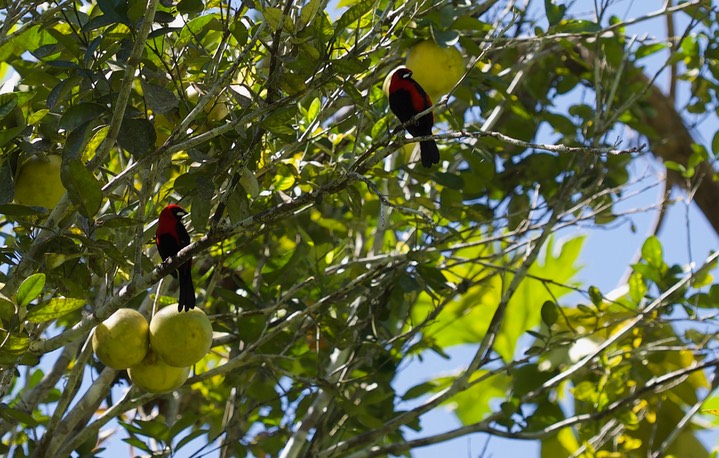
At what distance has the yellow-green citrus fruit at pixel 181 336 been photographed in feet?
8.28

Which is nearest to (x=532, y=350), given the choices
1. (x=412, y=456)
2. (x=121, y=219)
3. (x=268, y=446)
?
(x=268, y=446)

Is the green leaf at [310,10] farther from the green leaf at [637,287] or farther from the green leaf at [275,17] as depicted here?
the green leaf at [637,287]

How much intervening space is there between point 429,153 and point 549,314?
0.71 meters

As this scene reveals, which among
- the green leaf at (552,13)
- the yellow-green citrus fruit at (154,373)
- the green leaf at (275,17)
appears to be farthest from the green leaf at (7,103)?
the green leaf at (552,13)

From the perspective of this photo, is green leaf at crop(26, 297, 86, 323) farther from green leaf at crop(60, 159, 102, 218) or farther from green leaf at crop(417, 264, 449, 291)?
green leaf at crop(417, 264, 449, 291)

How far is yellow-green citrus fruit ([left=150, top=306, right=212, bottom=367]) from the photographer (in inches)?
99.3

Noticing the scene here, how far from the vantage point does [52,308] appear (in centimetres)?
220

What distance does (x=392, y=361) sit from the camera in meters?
3.75

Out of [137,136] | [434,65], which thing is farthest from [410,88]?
[137,136]

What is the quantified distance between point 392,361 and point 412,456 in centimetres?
100

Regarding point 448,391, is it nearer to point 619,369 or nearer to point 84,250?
point 619,369

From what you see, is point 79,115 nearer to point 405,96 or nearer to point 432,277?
point 405,96

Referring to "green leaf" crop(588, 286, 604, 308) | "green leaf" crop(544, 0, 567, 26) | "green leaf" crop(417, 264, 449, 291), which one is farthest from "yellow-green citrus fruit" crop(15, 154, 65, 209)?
"green leaf" crop(588, 286, 604, 308)

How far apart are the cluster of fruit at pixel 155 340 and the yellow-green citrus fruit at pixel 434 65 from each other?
1.06 m
